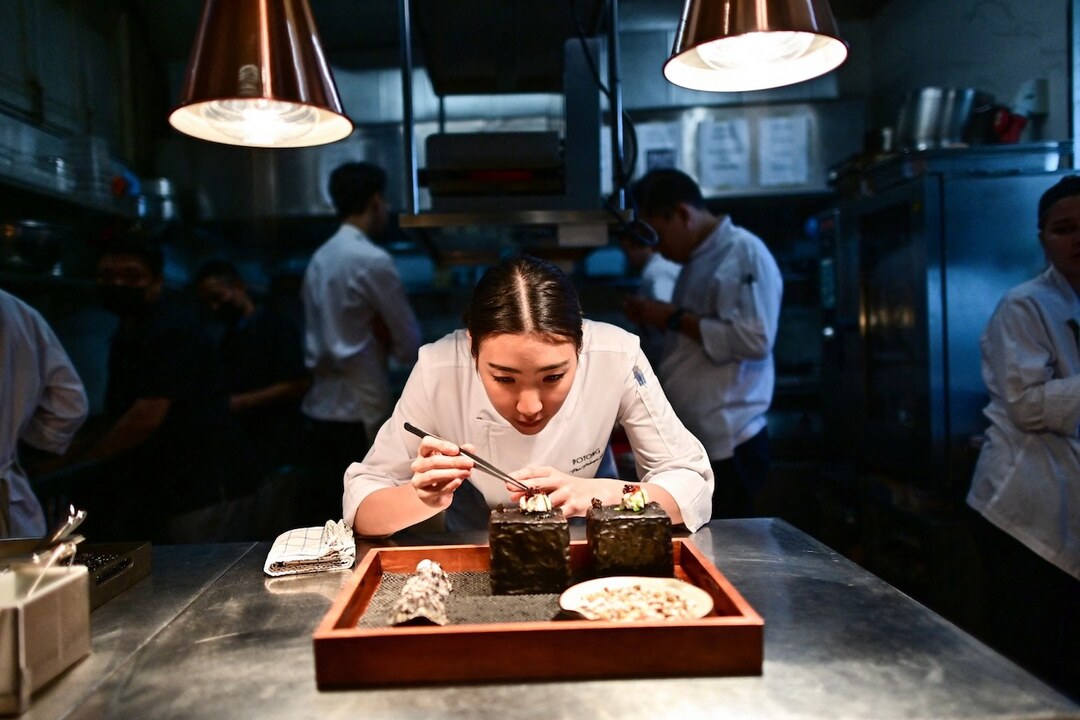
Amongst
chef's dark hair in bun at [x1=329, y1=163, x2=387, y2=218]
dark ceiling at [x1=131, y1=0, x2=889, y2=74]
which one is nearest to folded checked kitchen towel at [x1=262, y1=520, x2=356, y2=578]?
chef's dark hair in bun at [x1=329, y1=163, x2=387, y2=218]

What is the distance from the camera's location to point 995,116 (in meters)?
3.15

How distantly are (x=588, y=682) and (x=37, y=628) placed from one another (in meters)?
0.71

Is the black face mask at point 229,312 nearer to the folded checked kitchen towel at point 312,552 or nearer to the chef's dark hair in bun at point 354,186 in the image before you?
the chef's dark hair in bun at point 354,186

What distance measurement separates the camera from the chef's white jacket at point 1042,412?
2211 mm

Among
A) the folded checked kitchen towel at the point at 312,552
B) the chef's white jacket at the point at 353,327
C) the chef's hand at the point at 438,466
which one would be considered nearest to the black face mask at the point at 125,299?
the chef's white jacket at the point at 353,327

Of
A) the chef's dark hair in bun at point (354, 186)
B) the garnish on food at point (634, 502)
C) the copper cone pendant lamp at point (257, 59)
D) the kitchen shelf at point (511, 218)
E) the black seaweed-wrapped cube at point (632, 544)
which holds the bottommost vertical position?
the black seaweed-wrapped cube at point (632, 544)

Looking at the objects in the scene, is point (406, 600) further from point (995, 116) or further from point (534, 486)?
point (995, 116)

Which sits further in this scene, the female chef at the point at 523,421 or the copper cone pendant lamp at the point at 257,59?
the female chef at the point at 523,421

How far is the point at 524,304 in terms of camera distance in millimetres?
1491

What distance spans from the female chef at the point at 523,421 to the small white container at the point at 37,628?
0.58m

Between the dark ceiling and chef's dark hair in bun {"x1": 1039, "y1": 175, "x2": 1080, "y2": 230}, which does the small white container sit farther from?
the dark ceiling

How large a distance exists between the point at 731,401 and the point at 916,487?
2.94 ft

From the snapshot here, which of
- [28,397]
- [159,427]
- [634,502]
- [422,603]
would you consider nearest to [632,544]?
[634,502]

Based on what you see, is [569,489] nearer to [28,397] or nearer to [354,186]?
[28,397]
